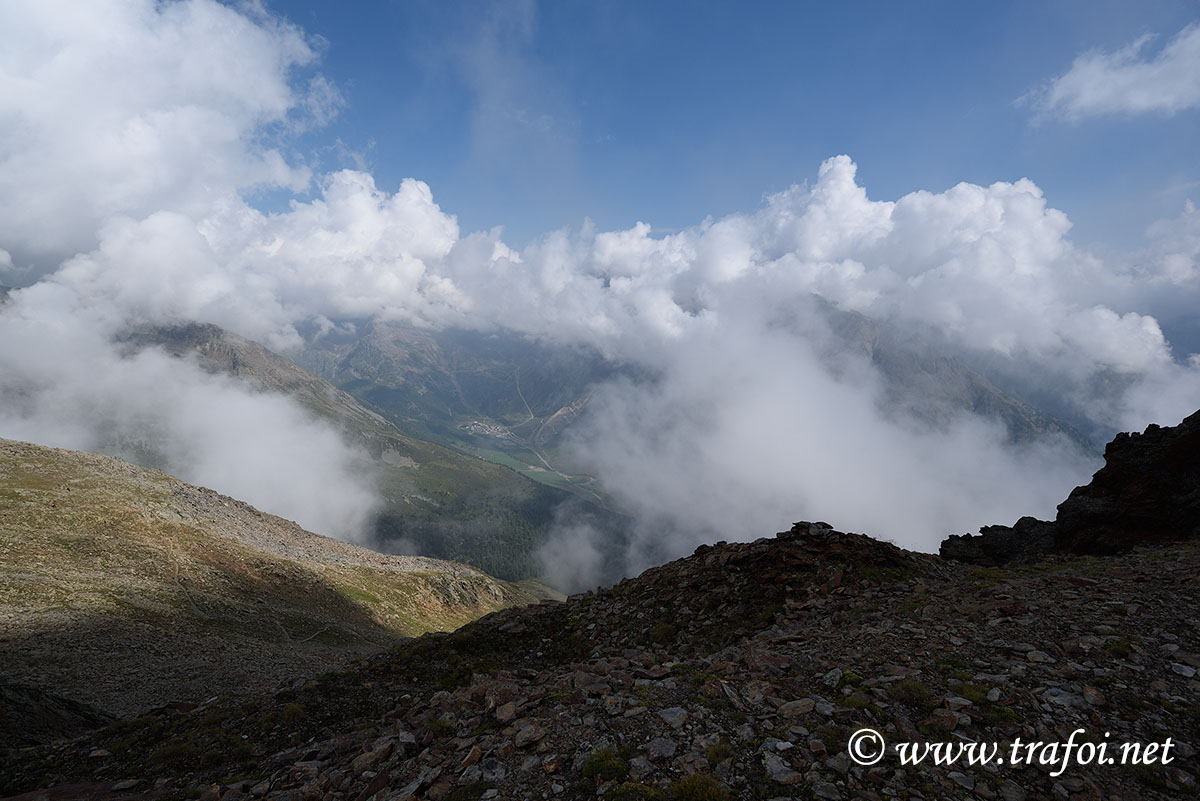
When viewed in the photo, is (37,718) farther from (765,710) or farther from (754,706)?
(765,710)

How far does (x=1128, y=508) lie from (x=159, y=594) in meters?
92.4

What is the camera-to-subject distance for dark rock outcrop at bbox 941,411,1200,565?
3045cm

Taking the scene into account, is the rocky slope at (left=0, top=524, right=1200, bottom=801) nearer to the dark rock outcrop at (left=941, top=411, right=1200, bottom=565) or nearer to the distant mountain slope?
the dark rock outcrop at (left=941, top=411, right=1200, bottom=565)

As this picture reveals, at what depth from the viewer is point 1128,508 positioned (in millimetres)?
31875

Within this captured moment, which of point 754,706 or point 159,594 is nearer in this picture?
point 754,706

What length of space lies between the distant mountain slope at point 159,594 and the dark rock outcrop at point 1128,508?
61.8 metres

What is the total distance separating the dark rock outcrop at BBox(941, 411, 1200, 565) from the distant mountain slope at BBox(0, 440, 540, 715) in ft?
203

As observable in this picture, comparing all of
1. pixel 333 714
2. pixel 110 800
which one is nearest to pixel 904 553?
pixel 333 714

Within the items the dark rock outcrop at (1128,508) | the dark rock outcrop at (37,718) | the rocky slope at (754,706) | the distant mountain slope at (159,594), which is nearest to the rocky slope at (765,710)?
the rocky slope at (754,706)

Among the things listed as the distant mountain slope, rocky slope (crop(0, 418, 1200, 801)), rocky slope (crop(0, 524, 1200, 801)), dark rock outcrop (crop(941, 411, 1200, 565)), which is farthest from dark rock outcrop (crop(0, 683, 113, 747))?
dark rock outcrop (crop(941, 411, 1200, 565))

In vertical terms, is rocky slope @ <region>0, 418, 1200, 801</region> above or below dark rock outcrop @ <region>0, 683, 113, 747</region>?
above

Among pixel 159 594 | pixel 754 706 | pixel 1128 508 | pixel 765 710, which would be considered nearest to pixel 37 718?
pixel 754 706

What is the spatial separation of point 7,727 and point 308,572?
240 ft

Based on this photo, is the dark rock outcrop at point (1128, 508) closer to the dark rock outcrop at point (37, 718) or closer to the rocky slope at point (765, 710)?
the rocky slope at point (765, 710)
